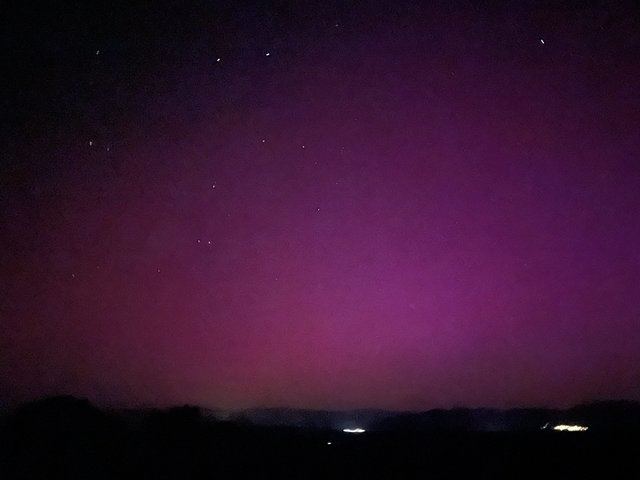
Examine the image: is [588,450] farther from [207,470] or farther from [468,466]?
[207,470]

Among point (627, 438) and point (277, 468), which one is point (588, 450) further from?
point (277, 468)

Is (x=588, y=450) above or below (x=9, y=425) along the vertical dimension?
below

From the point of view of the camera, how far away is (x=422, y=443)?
84.4 feet

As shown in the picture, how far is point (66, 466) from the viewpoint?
14688 millimetres

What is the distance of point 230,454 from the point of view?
62.0 feet

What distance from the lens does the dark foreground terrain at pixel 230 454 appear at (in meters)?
15.3

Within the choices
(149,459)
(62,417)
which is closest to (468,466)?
(149,459)

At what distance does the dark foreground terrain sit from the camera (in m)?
15.3

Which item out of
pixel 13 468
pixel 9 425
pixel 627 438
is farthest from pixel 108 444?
pixel 627 438

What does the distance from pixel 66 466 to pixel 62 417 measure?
6231mm

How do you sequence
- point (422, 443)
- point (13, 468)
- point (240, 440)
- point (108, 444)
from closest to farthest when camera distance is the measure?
1. point (13, 468)
2. point (108, 444)
3. point (240, 440)
4. point (422, 443)

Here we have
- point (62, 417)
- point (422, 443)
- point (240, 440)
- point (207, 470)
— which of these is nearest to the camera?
point (207, 470)

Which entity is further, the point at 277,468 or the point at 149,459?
the point at 277,468

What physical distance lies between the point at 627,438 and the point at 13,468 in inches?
807
